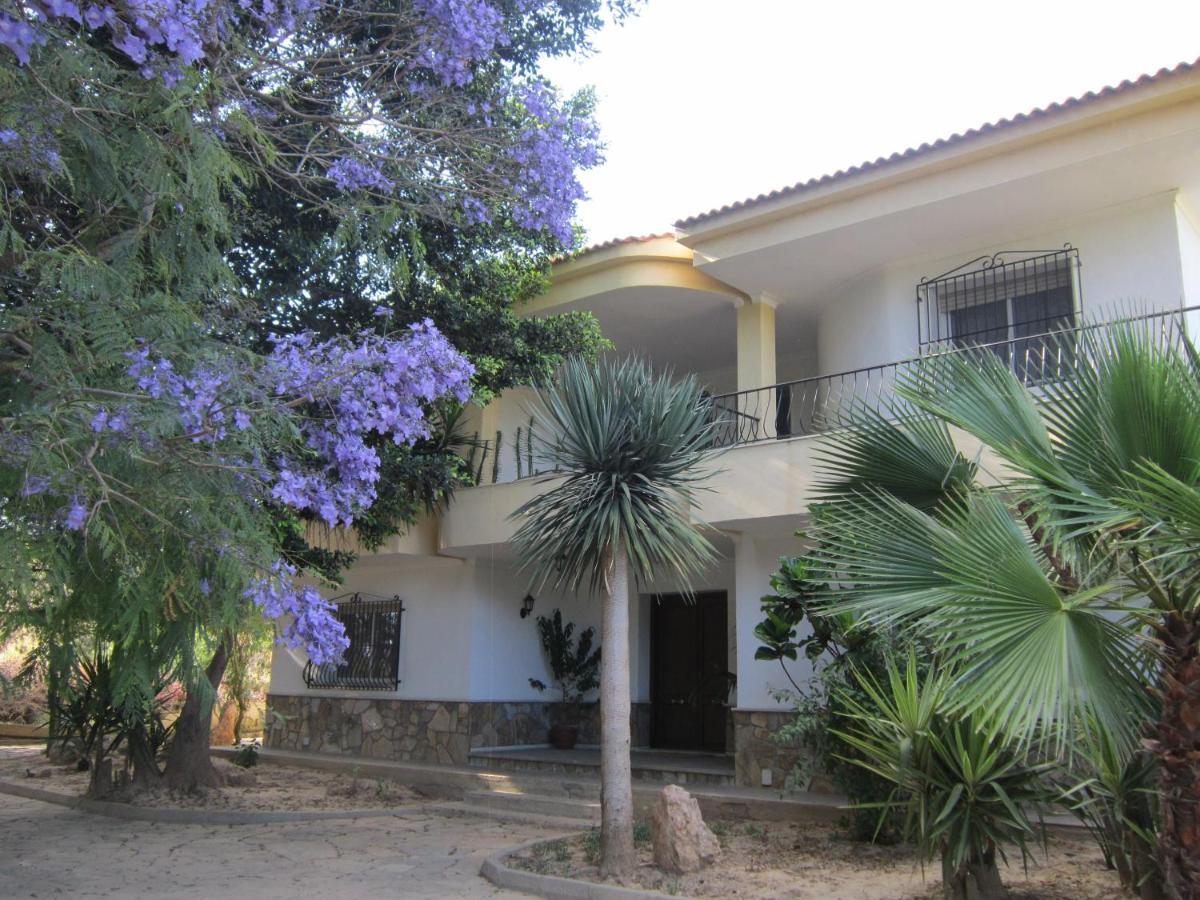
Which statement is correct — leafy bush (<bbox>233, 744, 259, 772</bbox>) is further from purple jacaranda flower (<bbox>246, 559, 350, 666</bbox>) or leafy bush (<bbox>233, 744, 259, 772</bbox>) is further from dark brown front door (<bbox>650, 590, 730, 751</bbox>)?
purple jacaranda flower (<bbox>246, 559, 350, 666</bbox>)

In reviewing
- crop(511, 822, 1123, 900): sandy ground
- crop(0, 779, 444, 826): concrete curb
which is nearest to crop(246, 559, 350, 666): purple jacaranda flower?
crop(511, 822, 1123, 900): sandy ground

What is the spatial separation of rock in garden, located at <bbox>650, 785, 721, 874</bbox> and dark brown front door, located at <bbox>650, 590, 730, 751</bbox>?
6534 millimetres

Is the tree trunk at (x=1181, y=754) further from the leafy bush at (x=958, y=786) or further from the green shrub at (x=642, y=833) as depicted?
the green shrub at (x=642, y=833)

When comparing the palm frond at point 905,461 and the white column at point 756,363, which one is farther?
the white column at point 756,363

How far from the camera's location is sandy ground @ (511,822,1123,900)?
695 cm

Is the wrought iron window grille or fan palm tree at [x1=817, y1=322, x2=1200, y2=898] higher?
the wrought iron window grille

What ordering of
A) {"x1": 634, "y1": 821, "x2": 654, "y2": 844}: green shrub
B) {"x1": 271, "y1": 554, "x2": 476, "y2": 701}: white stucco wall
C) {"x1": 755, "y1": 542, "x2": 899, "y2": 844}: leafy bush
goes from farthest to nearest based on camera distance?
{"x1": 271, "y1": 554, "x2": 476, "y2": 701}: white stucco wall
{"x1": 634, "y1": 821, "x2": 654, "y2": 844}: green shrub
{"x1": 755, "y1": 542, "x2": 899, "y2": 844}: leafy bush

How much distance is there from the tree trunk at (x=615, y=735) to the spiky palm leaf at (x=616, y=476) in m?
0.22

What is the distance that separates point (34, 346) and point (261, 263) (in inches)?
165

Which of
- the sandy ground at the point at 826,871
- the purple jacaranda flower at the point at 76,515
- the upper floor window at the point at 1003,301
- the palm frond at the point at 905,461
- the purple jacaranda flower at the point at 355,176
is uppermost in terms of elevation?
the upper floor window at the point at 1003,301

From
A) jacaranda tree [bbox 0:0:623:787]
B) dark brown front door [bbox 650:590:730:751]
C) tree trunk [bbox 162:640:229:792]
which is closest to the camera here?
jacaranda tree [bbox 0:0:623:787]

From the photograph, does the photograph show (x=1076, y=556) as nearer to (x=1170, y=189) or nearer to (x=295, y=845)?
(x=1170, y=189)

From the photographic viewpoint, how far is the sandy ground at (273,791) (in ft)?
38.4

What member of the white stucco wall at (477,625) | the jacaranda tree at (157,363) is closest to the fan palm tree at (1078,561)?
the jacaranda tree at (157,363)
